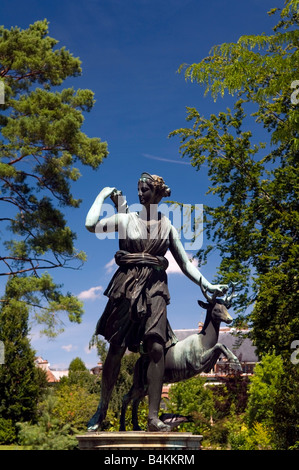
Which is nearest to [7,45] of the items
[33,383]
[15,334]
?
[15,334]

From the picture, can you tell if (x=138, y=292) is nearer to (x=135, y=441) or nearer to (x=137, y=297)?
(x=137, y=297)

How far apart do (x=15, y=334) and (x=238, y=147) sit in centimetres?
1716

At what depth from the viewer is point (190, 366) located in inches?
213

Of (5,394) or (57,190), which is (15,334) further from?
(57,190)

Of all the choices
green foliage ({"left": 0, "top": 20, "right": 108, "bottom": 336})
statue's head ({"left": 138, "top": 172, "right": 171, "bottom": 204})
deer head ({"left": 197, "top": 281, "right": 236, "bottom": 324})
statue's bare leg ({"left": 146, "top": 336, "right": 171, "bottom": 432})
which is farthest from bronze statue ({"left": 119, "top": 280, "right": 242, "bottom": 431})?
green foliage ({"left": 0, "top": 20, "right": 108, "bottom": 336})

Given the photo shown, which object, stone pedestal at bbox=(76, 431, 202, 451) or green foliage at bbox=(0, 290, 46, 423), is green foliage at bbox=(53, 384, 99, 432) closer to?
green foliage at bbox=(0, 290, 46, 423)

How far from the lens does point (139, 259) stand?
547 cm

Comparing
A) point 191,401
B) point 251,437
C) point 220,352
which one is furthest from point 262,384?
point 220,352

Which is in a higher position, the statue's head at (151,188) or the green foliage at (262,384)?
the statue's head at (151,188)

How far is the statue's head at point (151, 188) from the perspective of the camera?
229 inches

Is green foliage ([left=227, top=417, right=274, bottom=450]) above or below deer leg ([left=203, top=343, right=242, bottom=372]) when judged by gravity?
below

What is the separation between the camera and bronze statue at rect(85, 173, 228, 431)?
17.5 feet

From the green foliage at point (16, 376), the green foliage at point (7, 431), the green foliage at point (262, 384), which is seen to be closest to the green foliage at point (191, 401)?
the green foliage at point (262, 384)

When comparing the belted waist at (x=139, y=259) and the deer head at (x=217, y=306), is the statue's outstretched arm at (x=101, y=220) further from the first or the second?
the deer head at (x=217, y=306)
